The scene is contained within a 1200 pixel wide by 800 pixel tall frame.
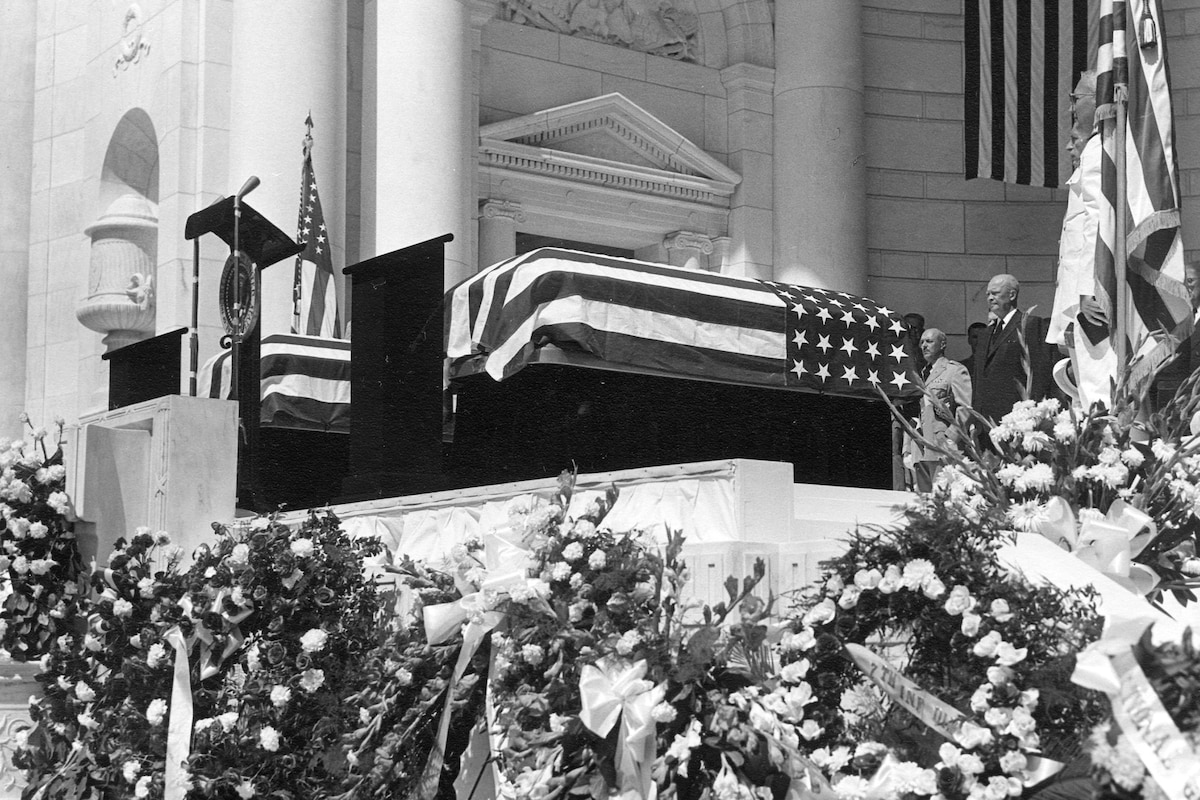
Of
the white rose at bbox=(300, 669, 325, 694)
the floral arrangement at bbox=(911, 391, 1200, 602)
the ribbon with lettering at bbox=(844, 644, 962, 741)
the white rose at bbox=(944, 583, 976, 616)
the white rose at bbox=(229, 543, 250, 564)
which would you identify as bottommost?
the white rose at bbox=(300, 669, 325, 694)

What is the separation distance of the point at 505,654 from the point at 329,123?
8.40m

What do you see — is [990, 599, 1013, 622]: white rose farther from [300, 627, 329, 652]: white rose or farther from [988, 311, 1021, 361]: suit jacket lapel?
[988, 311, 1021, 361]: suit jacket lapel

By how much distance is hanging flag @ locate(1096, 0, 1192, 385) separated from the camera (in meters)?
7.36

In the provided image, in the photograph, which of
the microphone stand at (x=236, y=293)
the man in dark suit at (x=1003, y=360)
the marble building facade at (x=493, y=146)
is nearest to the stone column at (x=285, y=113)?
the marble building facade at (x=493, y=146)

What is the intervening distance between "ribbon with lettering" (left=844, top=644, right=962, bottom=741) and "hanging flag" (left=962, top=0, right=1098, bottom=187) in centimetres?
1122

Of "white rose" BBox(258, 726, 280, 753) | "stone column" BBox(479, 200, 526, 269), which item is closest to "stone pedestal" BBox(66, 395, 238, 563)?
"white rose" BBox(258, 726, 280, 753)

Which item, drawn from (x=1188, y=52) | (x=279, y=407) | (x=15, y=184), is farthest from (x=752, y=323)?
(x=1188, y=52)

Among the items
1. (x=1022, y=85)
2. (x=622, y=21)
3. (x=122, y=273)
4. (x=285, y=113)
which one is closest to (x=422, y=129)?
(x=285, y=113)

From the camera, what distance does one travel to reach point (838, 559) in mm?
4270

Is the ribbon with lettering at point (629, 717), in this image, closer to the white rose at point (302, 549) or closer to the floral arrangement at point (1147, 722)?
the floral arrangement at point (1147, 722)

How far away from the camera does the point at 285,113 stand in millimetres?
12125

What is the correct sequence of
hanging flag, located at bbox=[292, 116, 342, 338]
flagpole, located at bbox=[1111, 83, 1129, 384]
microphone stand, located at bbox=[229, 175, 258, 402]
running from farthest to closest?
hanging flag, located at bbox=[292, 116, 342, 338] → microphone stand, located at bbox=[229, 175, 258, 402] → flagpole, located at bbox=[1111, 83, 1129, 384]

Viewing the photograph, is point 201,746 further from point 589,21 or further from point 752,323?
Result: point 589,21

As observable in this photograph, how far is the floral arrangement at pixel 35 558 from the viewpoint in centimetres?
648
